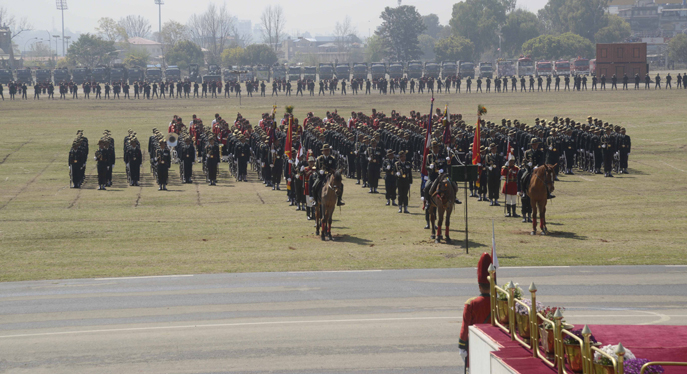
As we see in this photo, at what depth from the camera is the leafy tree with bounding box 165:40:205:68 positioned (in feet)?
466

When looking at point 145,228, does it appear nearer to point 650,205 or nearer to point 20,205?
point 20,205

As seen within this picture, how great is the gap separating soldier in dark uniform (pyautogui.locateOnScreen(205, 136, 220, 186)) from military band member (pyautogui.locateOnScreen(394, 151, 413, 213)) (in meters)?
9.67

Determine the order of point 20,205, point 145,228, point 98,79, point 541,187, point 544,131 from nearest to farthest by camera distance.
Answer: point 541,187 < point 145,228 < point 20,205 < point 544,131 < point 98,79

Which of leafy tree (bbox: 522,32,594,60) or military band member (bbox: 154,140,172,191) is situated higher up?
leafy tree (bbox: 522,32,594,60)

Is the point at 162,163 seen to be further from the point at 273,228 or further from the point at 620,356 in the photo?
the point at 620,356

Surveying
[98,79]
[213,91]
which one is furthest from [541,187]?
[98,79]

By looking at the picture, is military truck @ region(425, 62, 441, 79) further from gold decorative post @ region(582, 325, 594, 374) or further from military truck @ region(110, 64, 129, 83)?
gold decorative post @ region(582, 325, 594, 374)

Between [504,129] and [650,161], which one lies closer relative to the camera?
[504,129]

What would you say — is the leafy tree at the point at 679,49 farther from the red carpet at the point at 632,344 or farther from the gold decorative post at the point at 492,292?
the gold decorative post at the point at 492,292

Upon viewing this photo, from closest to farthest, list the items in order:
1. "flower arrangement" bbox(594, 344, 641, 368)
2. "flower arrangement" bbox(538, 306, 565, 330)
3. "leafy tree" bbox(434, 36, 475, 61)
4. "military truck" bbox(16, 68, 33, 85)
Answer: "flower arrangement" bbox(594, 344, 641, 368)
"flower arrangement" bbox(538, 306, 565, 330)
"military truck" bbox(16, 68, 33, 85)
"leafy tree" bbox(434, 36, 475, 61)

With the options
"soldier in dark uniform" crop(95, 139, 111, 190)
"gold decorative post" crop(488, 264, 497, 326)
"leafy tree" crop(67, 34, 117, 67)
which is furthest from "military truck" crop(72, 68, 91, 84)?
"gold decorative post" crop(488, 264, 497, 326)

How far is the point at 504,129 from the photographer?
28984 millimetres

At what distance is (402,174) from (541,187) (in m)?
4.95

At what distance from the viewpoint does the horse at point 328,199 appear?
1903cm
